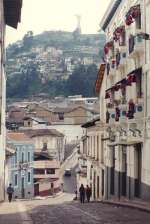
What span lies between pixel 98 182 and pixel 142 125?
1817 centimetres

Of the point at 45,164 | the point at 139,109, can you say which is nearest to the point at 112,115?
the point at 139,109

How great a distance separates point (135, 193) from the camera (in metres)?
30.8

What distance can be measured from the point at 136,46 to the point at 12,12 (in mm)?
14394

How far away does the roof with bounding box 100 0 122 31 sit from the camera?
3622 cm

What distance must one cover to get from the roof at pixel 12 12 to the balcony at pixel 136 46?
919 centimetres

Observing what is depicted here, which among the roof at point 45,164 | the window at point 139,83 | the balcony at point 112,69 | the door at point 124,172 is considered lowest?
the roof at point 45,164

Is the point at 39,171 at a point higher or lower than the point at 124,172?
lower

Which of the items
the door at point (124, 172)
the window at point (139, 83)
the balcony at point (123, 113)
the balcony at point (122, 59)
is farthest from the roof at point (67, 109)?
the window at point (139, 83)

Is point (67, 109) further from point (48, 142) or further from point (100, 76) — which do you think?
point (100, 76)

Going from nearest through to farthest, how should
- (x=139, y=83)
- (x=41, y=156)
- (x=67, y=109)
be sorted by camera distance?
(x=139, y=83), (x=41, y=156), (x=67, y=109)

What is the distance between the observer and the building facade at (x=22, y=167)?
62.7 metres

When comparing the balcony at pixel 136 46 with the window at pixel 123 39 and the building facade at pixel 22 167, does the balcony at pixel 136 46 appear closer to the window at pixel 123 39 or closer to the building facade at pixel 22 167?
the window at pixel 123 39

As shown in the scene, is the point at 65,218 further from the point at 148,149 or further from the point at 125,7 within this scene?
the point at 125,7

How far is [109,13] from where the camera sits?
3894cm
